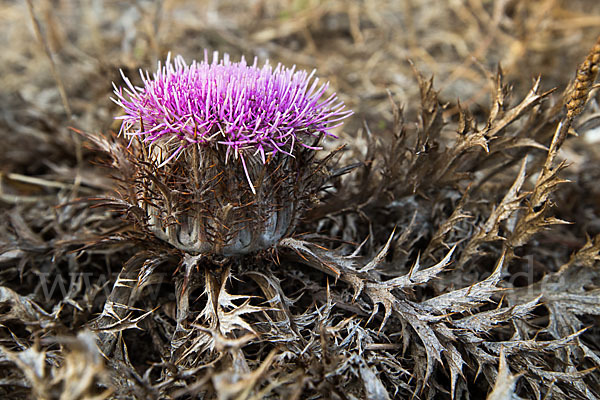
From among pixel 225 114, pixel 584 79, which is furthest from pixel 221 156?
pixel 584 79

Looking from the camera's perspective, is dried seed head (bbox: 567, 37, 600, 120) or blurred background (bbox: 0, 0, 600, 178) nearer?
dried seed head (bbox: 567, 37, 600, 120)

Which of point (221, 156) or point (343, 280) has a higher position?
point (221, 156)

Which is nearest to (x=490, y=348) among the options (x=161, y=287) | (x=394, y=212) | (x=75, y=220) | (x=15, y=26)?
(x=394, y=212)

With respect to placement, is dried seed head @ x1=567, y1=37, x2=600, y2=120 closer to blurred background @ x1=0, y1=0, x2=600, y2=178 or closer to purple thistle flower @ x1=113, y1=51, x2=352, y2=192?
purple thistle flower @ x1=113, y1=51, x2=352, y2=192

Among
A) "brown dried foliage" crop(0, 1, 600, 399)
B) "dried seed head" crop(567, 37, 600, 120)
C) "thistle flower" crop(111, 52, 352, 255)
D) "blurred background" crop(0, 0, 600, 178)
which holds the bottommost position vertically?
"brown dried foliage" crop(0, 1, 600, 399)

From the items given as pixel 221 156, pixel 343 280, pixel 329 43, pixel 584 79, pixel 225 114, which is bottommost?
pixel 343 280

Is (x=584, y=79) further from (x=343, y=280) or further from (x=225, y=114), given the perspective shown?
(x=225, y=114)

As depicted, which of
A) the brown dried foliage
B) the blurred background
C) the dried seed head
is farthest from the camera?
the blurred background

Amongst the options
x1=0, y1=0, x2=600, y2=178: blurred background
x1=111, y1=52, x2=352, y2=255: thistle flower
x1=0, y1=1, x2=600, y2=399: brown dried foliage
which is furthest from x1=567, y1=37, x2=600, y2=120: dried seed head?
x1=0, y1=0, x2=600, y2=178: blurred background
